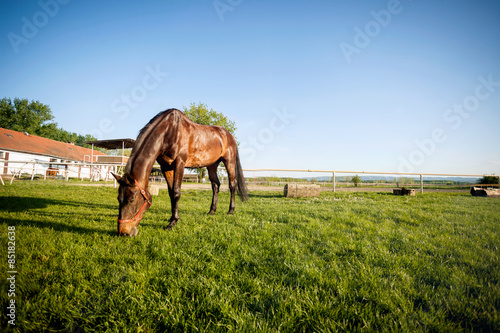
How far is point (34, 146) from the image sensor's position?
31484 millimetres

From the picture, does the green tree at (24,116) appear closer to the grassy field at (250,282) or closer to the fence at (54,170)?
the fence at (54,170)

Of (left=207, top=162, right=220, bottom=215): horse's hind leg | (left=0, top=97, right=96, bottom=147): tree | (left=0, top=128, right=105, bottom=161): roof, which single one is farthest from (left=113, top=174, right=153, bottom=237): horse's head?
(left=0, top=97, right=96, bottom=147): tree

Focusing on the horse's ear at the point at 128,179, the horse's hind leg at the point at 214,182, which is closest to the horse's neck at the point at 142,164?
the horse's ear at the point at 128,179

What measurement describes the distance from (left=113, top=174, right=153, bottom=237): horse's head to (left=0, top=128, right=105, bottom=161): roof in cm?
3257

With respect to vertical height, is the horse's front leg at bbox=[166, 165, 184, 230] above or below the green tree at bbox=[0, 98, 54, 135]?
below

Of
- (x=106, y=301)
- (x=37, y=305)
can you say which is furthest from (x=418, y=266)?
(x=37, y=305)

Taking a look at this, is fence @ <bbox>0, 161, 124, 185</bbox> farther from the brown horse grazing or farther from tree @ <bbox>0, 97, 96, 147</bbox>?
tree @ <bbox>0, 97, 96, 147</bbox>

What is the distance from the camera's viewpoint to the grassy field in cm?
138

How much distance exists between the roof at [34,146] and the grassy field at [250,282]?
33.2 metres

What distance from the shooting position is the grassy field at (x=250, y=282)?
138cm

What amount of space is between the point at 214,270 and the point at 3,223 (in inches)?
167

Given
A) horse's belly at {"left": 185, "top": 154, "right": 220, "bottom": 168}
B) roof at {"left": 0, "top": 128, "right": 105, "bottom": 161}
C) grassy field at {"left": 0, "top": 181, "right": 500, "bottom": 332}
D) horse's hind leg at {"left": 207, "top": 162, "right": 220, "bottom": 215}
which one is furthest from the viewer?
roof at {"left": 0, "top": 128, "right": 105, "bottom": 161}

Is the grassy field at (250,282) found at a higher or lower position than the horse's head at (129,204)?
lower

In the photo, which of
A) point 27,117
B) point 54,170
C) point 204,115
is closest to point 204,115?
point 204,115
